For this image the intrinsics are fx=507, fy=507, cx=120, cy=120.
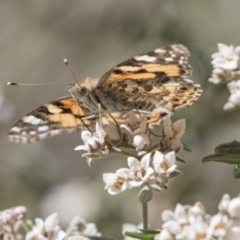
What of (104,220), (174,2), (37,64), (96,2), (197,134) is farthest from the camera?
(96,2)

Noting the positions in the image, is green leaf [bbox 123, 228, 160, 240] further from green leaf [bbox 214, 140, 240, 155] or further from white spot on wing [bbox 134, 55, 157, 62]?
white spot on wing [bbox 134, 55, 157, 62]

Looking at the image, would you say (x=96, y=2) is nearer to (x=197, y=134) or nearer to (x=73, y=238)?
(x=197, y=134)

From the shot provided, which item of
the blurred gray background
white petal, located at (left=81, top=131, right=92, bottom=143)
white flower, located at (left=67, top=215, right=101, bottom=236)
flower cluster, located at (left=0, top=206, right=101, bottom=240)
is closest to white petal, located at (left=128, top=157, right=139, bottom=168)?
white petal, located at (left=81, top=131, right=92, bottom=143)

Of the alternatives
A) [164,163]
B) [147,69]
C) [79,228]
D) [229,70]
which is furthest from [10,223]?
[229,70]

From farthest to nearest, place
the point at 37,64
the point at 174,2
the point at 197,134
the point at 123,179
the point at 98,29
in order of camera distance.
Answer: the point at 37,64 → the point at 98,29 → the point at 174,2 → the point at 197,134 → the point at 123,179

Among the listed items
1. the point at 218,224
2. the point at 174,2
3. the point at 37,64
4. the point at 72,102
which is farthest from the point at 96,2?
the point at 218,224

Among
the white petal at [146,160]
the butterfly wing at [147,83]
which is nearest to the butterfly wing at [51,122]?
the butterfly wing at [147,83]

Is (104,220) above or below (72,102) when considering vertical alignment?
below
